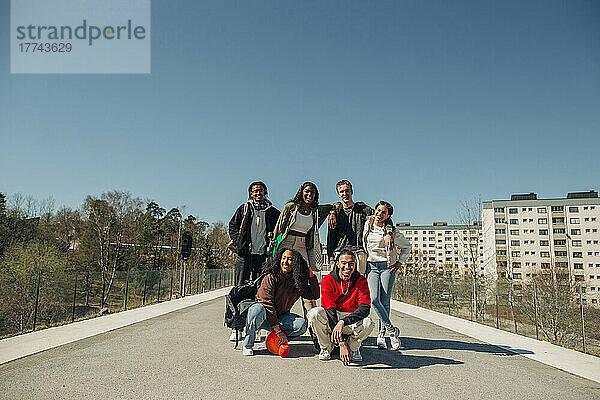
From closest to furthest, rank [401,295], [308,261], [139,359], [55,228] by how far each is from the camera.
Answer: [139,359] → [308,261] → [401,295] → [55,228]

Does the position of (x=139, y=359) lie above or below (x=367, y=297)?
below

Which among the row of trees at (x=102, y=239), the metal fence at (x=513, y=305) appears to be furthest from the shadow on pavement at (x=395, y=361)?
the row of trees at (x=102, y=239)

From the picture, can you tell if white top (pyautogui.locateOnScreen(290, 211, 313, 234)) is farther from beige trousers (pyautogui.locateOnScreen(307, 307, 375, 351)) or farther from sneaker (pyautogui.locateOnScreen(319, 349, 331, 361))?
sneaker (pyautogui.locateOnScreen(319, 349, 331, 361))

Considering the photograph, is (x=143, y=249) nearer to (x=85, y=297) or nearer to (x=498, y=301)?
(x=85, y=297)

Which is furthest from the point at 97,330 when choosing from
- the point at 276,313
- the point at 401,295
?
the point at 401,295

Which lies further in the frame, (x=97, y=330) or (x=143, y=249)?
(x=143, y=249)

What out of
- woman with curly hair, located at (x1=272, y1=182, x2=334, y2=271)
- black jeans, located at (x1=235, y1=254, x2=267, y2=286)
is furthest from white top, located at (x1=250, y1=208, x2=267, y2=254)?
woman with curly hair, located at (x1=272, y1=182, x2=334, y2=271)

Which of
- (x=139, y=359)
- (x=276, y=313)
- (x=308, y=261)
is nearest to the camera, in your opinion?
(x=139, y=359)

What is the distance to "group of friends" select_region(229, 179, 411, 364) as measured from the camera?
443 cm

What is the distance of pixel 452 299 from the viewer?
1522 centimetres

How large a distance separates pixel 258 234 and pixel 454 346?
289 centimetres

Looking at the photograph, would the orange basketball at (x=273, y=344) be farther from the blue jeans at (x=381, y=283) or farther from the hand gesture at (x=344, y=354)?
the blue jeans at (x=381, y=283)

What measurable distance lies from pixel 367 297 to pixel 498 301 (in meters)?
9.38

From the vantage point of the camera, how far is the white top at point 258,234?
576 cm
